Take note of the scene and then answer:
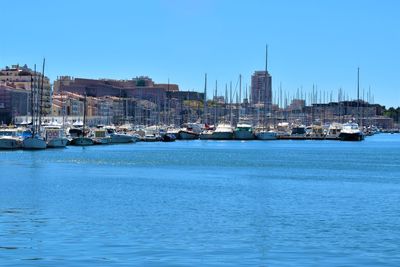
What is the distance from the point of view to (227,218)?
36.1 m

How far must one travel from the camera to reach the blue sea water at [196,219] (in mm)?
26797

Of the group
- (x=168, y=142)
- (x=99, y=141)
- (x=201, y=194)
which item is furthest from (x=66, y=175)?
(x=168, y=142)

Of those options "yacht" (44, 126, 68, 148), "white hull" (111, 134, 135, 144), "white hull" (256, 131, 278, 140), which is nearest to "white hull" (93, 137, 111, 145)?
"white hull" (111, 134, 135, 144)

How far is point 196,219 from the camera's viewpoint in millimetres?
35406

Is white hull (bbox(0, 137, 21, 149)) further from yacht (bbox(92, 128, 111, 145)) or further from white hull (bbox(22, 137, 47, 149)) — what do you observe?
yacht (bbox(92, 128, 111, 145))

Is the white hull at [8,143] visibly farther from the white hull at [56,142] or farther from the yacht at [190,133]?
the yacht at [190,133]

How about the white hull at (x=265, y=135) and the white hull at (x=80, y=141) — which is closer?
the white hull at (x=80, y=141)

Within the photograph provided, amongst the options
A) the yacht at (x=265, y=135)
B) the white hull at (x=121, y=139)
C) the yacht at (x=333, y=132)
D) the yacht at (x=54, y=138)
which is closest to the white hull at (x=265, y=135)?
the yacht at (x=265, y=135)

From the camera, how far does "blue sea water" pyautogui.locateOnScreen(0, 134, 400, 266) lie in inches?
1055

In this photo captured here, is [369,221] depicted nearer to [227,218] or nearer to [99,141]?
[227,218]

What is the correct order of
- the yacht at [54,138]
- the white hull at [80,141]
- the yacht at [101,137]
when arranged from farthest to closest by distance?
the yacht at [101,137], the white hull at [80,141], the yacht at [54,138]

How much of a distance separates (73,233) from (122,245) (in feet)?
10.1

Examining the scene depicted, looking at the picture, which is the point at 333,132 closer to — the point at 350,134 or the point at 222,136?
the point at 350,134

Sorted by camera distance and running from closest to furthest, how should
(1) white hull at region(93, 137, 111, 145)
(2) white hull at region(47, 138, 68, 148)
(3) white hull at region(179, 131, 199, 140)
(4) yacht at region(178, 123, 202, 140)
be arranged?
(2) white hull at region(47, 138, 68, 148)
(1) white hull at region(93, 137, 111, 145)
(3) white hull at region(179, 131, 199, 140)
(4) yacht at region(178, 123, 202, 140)
